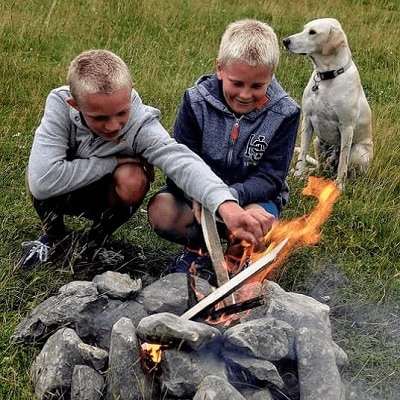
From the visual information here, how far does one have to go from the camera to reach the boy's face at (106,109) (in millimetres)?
3492

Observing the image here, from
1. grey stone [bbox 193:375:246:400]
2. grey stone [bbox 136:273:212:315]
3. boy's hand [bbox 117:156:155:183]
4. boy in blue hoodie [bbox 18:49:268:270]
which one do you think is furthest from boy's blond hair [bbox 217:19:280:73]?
grey stone [bbox 193:375:246:400]

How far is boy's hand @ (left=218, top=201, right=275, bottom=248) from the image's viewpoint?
3199mm

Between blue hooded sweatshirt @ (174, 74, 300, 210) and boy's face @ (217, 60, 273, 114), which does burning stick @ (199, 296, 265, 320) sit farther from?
boy's face @ (217, 60, 273, 114)

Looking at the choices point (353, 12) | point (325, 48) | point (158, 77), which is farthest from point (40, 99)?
point (353, 12)

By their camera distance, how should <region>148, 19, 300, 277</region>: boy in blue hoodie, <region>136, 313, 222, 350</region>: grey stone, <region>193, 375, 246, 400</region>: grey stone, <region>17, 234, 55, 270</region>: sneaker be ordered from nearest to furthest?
<region>193, 375, 246, 400</region>: grey stone, <region>136, 313, 222, 350</region>: grey stone, <region>148, 19, 300, 277</region>: boy in blue hoodie, <region>17, 234, 55, 270</region>: sneaker

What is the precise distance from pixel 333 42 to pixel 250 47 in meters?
2.48

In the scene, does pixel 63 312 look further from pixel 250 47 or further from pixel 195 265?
pixel 250 47

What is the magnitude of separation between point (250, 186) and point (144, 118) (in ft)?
2.26

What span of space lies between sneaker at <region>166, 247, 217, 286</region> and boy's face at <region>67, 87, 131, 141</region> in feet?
2.89

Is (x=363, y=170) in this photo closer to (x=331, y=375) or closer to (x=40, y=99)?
(x=40, y=99)

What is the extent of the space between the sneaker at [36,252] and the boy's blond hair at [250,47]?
57.6 inches

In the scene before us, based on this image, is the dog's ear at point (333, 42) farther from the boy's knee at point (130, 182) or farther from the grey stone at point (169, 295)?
the grey stone at point (169, 295)

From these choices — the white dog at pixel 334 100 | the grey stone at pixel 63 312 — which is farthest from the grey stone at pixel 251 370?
the white dog at pixel 334 100

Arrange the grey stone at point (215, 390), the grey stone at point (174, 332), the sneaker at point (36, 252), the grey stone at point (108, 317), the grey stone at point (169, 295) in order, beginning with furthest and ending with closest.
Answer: the sneaker at point (36, 252), the grey stone at point (169, 295), the grey stone at point (108, 317), the grey stone at point (174, 332), the grey stone at point (215, 390)
